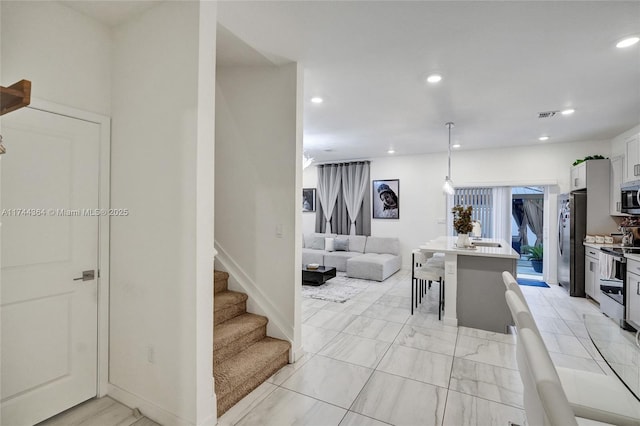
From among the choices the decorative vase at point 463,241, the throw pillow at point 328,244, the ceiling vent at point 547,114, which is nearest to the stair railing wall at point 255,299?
the decorative vase at point 463,241

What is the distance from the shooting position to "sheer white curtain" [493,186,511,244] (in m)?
6.20

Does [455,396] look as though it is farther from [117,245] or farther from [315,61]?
[315,61]

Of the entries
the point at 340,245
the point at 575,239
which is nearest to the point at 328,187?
the point at 340,245

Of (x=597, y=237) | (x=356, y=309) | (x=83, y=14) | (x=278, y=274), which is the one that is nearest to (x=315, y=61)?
(x=83, y=14)

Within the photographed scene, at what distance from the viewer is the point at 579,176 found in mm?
5059

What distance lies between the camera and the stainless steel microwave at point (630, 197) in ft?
12.9

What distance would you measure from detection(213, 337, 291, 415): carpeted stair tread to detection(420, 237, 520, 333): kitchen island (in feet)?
6.86

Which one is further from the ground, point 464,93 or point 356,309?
point 464,93

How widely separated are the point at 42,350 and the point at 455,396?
112 inches

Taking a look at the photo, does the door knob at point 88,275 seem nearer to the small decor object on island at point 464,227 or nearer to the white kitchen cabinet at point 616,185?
the small decor object on island at point 464,227

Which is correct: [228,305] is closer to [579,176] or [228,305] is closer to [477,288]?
[477,288]

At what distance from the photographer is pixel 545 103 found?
11.9ft

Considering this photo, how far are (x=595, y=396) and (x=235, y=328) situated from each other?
233 centimetres

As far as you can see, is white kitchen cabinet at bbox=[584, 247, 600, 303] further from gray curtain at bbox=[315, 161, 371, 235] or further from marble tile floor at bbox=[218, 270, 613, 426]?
gray curtain at bbox=[315, 161, 371, 235]
